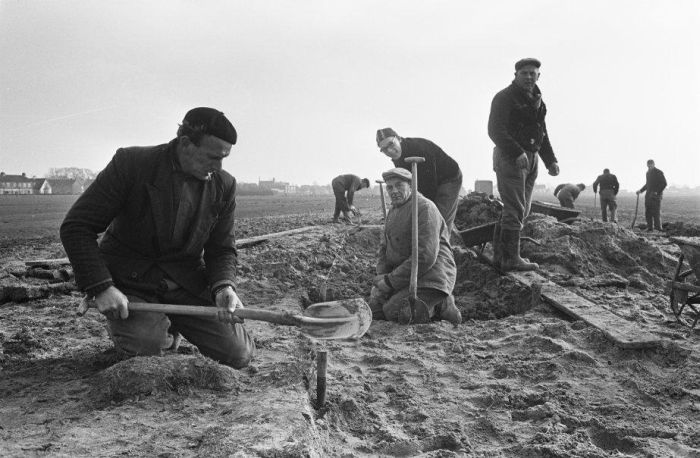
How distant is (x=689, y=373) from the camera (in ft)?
10.2

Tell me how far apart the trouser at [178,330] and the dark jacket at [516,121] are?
11.7 ft

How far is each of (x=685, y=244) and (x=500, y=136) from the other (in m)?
2.14

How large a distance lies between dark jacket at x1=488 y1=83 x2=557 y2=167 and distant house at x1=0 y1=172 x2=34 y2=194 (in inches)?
2542

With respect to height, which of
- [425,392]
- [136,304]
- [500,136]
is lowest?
[425,392]

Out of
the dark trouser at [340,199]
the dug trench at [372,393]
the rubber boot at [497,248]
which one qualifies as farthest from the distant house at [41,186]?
the rubber boot at [497,248]

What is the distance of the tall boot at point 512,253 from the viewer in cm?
587

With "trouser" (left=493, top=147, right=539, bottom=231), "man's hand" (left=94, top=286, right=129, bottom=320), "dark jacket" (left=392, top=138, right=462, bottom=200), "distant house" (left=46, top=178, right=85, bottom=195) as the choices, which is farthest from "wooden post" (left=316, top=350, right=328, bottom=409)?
"distant house" (left=46, top=178, right=85, bottom=195)

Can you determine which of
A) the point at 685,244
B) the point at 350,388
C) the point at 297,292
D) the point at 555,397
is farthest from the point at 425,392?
the point at 297,292

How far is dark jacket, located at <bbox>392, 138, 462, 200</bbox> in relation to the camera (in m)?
5.84

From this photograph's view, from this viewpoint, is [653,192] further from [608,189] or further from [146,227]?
[146,227]

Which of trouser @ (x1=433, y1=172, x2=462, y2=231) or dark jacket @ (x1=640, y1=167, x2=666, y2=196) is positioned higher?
dark jacket @ (x1=640, y1=167, x2=666, y2=196)

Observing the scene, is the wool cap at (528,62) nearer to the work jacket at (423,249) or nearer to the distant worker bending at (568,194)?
the work jacket at (423,249)

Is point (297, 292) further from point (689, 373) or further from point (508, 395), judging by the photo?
point (689, 373)

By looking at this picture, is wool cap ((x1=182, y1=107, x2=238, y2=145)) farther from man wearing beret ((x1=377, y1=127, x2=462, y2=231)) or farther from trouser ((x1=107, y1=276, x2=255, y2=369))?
man wearing beret ((x1=377, y1=127, x2=462, y2=231))
